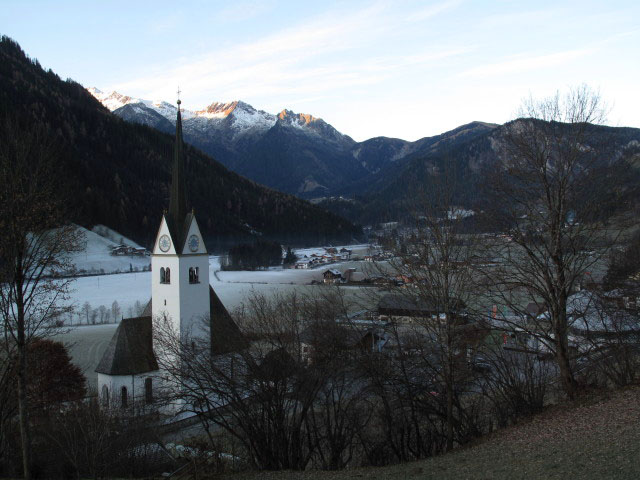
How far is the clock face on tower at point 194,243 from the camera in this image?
83.8ft

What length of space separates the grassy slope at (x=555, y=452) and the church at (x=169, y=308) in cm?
1196

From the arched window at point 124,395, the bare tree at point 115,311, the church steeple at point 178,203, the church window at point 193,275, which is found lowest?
the arched window at point 124,395

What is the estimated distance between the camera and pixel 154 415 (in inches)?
793

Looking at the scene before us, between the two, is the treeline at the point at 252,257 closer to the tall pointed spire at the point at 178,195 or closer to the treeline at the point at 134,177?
the treeline at the point at 134,177

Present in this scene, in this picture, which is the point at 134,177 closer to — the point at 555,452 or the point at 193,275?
the point at 193,275

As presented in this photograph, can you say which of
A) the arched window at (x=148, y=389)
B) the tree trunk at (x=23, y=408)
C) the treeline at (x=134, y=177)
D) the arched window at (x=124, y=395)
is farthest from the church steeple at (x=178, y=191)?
the treeline at (x=134, y=177)

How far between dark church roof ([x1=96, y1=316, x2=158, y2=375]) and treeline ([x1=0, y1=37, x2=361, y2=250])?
88.2 metres

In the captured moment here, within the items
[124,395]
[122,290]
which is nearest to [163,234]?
[124,395]

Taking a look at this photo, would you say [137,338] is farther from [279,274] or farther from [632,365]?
[279,274]

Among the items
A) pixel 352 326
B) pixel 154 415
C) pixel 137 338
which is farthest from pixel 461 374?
pixel 137 338

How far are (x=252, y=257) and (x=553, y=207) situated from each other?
82629 millimetres

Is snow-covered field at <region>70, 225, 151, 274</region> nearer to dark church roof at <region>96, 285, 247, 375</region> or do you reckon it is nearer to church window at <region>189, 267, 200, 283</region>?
church window at <region>189, 267, 200, 283</region>

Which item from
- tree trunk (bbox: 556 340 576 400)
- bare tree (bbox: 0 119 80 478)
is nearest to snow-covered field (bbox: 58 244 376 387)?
bare tree (bbox: 0 119 80 478)

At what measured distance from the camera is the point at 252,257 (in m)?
92.3
